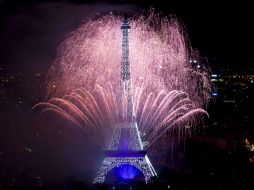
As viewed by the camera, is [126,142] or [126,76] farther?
[126,142]

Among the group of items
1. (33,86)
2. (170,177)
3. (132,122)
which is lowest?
(170,177)

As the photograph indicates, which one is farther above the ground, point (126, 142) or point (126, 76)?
point (126, 76)

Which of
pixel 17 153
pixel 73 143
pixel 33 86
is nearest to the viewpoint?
pixel 17 153

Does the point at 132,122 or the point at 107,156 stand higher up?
the point at 132,122

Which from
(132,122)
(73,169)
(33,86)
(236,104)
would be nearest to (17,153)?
(73,169)

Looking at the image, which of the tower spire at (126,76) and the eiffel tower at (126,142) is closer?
the tower spire at (126,76)

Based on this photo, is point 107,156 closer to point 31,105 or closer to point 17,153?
point 17,153

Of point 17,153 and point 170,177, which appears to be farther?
point 17,153

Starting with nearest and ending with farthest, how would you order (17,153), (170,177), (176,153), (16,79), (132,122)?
1. (170,177)
2. (132,122)
3. (17,153)
4. (176,153)
5. (16,79)
